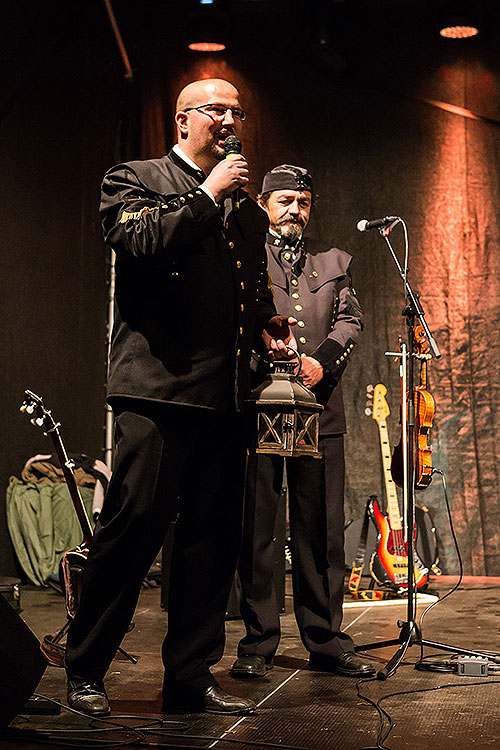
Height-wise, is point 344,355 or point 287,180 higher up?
point 287,180

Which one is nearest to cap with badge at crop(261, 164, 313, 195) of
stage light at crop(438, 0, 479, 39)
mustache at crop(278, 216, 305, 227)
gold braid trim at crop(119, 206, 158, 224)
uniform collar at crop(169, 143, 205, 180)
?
mustache at crop(278, 216, 305, 227)

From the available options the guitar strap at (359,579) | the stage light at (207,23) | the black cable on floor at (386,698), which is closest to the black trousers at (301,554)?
the black cable on floor at (386,698)

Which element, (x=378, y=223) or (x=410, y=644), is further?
(x=378, y=223)

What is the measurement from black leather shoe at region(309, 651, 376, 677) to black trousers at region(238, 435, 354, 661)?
1.1 inches

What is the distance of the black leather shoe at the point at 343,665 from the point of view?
3.46 metres

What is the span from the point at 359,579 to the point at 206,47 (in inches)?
165

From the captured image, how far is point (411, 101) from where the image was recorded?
7.33 m

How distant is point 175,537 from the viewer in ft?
9.71

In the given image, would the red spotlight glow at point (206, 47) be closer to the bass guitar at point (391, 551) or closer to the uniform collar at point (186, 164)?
the bass guitar at point (391, 551)

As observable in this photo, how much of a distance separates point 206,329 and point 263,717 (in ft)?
3.82

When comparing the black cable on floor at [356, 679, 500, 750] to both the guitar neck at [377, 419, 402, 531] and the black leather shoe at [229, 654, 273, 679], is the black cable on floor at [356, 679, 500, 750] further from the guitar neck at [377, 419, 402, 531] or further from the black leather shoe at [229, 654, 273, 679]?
the guitar neck at [377, 419, 402, 531]

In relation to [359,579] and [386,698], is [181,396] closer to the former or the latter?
[386,698]

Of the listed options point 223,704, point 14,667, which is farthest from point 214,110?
point 223,704

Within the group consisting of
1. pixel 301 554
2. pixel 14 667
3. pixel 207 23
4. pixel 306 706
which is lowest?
pixel 306 706
